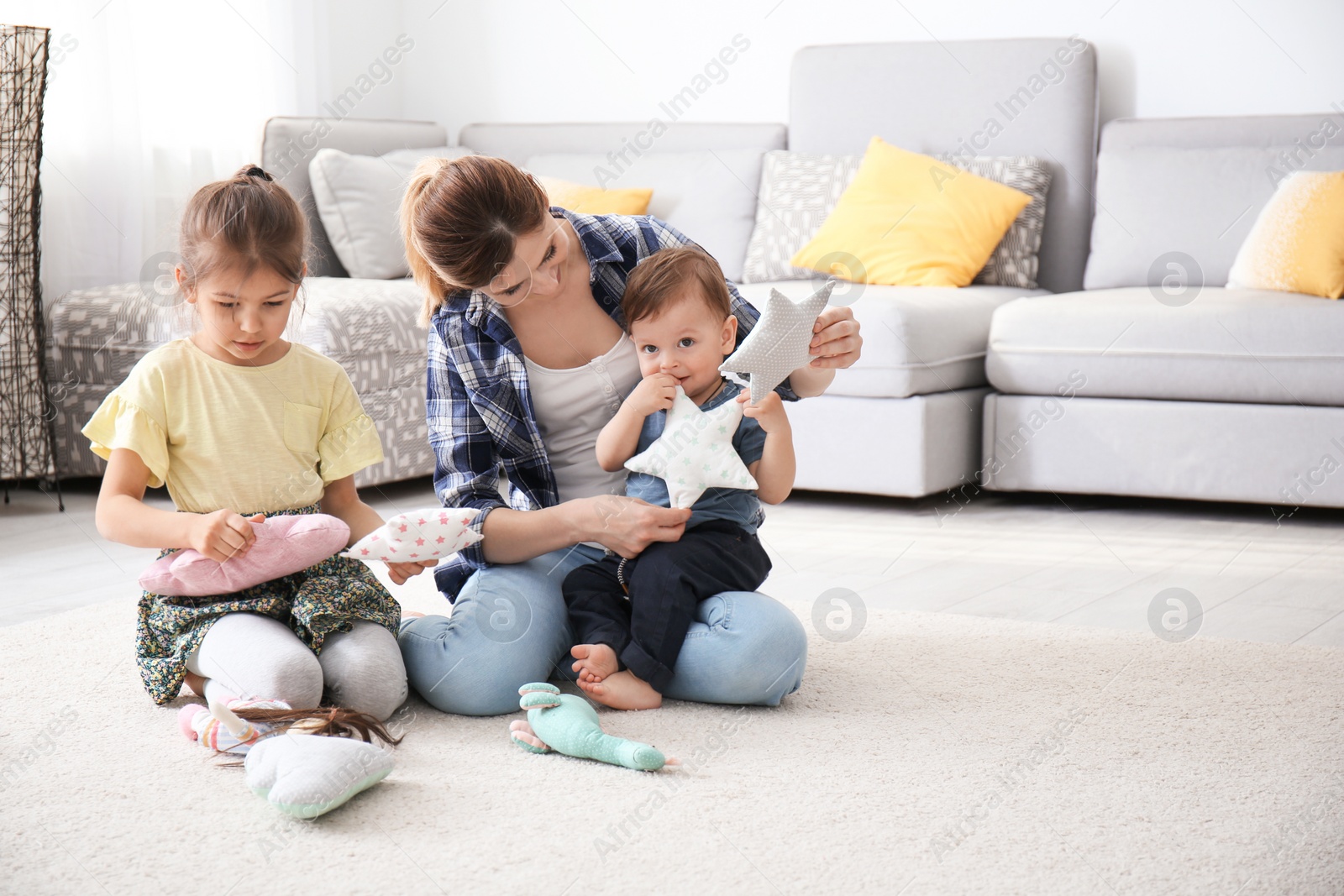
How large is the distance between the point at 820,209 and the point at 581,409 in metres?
1.87

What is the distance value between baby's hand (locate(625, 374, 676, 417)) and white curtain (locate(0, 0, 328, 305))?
2.14 meters

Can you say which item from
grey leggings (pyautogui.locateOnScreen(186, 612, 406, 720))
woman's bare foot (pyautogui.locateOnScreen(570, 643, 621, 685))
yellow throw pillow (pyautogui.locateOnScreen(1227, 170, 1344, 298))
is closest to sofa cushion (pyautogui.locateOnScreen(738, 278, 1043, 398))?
yellow throw pillow (pyautogui.locateOnScreen(1227, 170, 1344, 298))

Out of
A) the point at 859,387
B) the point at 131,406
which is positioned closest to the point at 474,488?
the point at 131,406

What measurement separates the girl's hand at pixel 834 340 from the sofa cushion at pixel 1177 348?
131 centimetres

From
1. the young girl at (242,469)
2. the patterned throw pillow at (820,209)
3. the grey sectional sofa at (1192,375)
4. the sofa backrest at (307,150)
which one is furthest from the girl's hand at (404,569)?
the sofa backrest at (307,150)

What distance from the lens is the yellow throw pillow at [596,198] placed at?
11.1 ft

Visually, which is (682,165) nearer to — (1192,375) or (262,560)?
(1192,375)

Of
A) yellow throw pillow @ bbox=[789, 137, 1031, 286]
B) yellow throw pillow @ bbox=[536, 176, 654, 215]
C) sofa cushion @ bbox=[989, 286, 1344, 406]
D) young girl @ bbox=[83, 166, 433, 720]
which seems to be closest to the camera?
young girl @ bbox=[83, 166, 433, 720]

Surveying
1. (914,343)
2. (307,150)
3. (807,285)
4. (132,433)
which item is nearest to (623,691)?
(132,433)

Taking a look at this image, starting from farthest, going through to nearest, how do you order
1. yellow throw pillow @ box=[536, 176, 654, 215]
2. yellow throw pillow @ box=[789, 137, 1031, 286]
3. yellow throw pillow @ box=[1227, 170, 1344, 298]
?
1. yellow throw pillow @ box=[536, 176, 654, 215]
2. yellow throw pillow @ box=[789, 137, 1031, 286]
3. yellow throw pillow @ box=[1227, 170, 1344, 298]

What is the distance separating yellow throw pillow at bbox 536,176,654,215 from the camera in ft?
11.1

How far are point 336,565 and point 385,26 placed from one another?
3.23 metres

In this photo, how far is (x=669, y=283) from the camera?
1.45 metres

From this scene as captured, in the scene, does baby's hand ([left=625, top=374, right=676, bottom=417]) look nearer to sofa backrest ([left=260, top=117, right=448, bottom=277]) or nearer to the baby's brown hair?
the baby's brown hair
